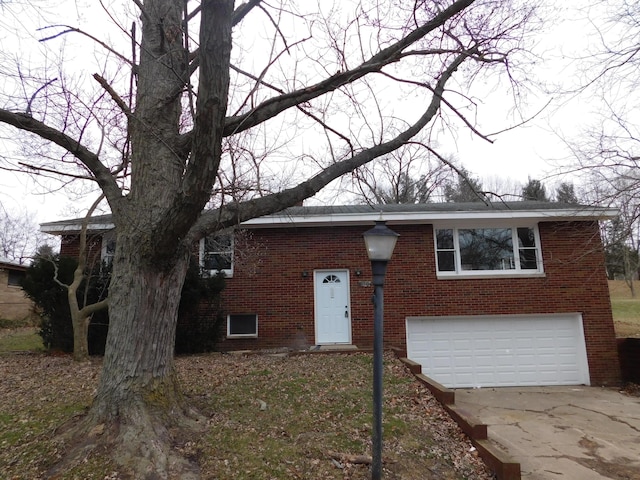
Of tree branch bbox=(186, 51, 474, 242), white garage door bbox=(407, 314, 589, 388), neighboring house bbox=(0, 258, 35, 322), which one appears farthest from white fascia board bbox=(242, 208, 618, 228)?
neighboring house bbox=(0, 258, 35, 322)

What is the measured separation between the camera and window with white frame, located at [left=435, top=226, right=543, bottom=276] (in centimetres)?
1130

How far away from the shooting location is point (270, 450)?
13.7 ft

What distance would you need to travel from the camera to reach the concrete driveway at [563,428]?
5270mm

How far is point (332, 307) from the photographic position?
10.9 metres

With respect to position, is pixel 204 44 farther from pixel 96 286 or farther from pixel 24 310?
pixel 24 310

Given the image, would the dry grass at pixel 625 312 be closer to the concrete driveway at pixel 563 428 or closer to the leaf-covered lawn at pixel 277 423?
the concrete driveway at pixel 563 428

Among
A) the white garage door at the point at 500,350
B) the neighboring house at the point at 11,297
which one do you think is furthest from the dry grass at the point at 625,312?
the neighboring house at the point at 11,297

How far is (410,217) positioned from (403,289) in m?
2.01

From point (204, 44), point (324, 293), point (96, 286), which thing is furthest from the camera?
point (324, 293)

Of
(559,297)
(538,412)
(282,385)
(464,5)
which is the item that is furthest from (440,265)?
(464,5)

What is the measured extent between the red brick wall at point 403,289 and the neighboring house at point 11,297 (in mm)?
13799

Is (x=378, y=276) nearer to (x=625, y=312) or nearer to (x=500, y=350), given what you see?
(x=500, y=350)

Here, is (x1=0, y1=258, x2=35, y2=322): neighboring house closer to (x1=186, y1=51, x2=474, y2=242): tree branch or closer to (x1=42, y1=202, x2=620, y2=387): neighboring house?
(x1=42, y1=202, x2=620, y2=387): neighboring house

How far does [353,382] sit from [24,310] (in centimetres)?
1922
